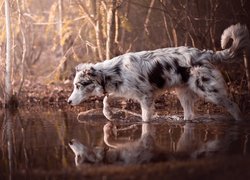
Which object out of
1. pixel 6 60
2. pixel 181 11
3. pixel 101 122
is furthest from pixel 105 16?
pixel 101 122

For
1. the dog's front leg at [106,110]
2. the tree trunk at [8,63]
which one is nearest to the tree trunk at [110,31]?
the tree trunk at [8,63]

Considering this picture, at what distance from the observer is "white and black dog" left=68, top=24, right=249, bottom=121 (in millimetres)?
8828

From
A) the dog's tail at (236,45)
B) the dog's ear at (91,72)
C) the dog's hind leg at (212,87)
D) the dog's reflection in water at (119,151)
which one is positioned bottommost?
the dog's reflection in water at (119,151)

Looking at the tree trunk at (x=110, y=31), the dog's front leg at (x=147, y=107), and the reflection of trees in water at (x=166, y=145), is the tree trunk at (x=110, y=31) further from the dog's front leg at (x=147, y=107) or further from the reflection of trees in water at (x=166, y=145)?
the reflection of trees in water at (x=166, y=145)

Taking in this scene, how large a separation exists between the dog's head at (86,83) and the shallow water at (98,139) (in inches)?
23.9

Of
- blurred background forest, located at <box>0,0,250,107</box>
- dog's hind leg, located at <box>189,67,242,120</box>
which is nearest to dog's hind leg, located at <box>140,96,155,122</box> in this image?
dog's hind leg, located at <box>189,67,242,120</box>

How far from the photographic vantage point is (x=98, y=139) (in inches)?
306

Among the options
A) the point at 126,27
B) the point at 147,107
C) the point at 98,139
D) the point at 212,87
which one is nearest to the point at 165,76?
the point at 147,107

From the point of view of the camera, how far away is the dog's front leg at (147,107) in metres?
9.24

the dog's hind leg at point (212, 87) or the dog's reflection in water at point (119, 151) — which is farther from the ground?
the dog's hind leg at point (212, 87)

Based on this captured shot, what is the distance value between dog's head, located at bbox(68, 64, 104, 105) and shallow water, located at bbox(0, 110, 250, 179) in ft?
1.99

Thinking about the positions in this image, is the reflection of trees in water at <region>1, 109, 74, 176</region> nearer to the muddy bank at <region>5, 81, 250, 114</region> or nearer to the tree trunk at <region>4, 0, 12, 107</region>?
the tree trunk at <region>4, 0, 12, 107</region>

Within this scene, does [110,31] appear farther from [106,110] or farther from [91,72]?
[91,72]

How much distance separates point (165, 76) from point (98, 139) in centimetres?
220
